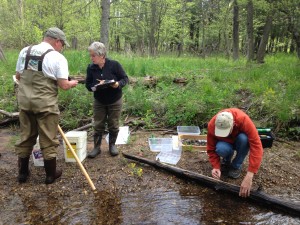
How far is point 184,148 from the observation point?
4570mm

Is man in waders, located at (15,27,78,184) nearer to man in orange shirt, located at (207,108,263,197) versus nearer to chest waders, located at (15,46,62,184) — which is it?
chest waders, located at (15,46,62,184)

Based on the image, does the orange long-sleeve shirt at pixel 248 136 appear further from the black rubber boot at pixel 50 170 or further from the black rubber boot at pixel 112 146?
the black rubber boot at pixel 50 170

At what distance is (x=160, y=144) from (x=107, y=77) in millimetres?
1560

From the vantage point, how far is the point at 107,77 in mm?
3992

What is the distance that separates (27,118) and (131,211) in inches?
67.0

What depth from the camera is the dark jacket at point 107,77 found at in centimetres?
400

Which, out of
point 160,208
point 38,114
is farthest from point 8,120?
point 160,208

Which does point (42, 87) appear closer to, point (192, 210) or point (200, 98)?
point (192, 210)

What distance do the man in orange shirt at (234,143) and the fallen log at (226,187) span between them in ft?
0.43

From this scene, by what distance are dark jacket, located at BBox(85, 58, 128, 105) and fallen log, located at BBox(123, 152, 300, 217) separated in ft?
3.14

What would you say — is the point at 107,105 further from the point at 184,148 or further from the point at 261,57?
the point at 261,57

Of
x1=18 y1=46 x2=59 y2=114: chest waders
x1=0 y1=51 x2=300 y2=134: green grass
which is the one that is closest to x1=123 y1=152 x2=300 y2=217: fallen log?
x1=18 y1=46 x2=59 y2=114: chest waders

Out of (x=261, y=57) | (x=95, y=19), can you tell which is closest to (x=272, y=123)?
(x=261, y=57)

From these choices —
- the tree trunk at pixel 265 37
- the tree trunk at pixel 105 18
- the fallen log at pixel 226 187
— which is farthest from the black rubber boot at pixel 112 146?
the tree trunk at pixel 265 37
